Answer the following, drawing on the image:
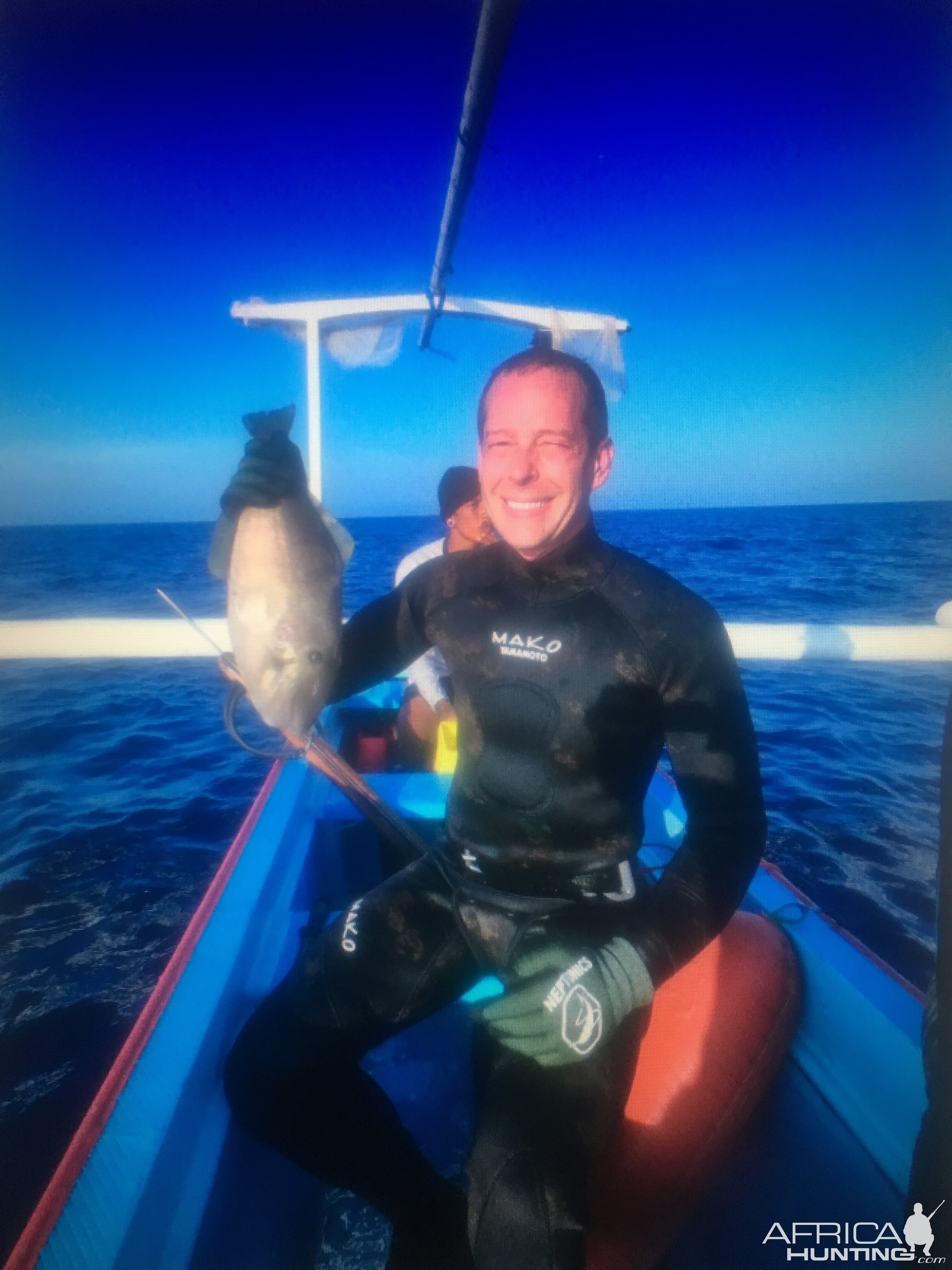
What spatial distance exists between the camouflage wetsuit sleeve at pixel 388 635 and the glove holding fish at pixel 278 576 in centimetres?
62

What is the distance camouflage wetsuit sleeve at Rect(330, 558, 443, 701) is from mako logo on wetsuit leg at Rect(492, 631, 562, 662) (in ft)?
1.55

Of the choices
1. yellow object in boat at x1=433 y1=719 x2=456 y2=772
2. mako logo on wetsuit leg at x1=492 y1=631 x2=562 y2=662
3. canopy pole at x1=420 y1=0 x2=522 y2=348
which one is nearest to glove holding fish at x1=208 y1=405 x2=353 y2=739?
mako logo on wetsuit leg at x1=492 y1=631 x2=562 y2=662

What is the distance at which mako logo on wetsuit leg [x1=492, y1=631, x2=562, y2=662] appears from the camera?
2434 millimetres

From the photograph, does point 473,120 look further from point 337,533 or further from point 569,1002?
point 569,1002

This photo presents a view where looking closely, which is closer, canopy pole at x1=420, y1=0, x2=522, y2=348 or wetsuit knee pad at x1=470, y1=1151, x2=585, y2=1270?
wetsuit knee pad at x1=470, y1=1151, x2=585, y2=1270

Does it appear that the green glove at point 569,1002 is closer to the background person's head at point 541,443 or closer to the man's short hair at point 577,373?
the background person's head at point 541,443

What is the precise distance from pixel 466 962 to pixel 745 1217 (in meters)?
1.47

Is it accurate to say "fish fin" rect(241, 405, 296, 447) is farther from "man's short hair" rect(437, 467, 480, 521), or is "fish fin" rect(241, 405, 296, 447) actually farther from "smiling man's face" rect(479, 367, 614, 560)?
"man's short hair" rect(437, 467, 480, 521)

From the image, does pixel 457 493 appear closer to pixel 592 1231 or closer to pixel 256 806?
pixel 256 806

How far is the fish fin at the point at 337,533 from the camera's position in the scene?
2.13m

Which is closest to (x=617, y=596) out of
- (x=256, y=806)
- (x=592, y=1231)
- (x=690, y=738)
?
(x=690, y=738)

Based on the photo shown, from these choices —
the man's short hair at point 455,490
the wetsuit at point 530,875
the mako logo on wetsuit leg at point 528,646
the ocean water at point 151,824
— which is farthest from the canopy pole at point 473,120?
the ocean water at point 151,824

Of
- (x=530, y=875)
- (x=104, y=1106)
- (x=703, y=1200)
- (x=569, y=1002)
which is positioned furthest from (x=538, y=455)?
(x=703, y=1200)

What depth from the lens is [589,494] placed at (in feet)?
8.39
